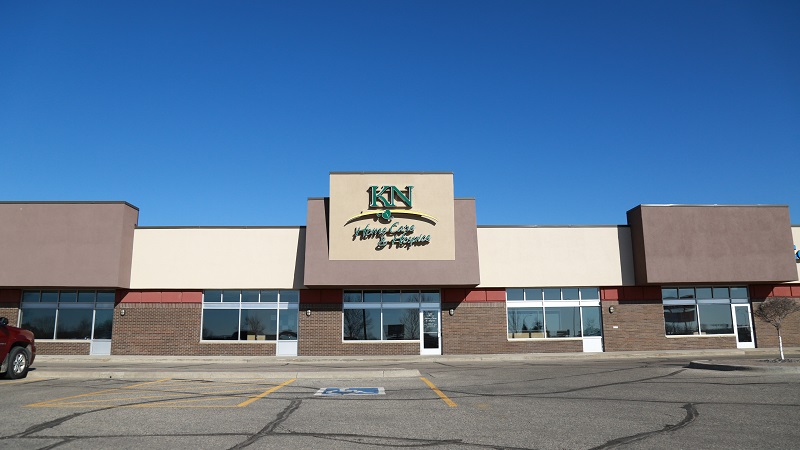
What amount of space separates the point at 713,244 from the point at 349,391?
21.3 metres

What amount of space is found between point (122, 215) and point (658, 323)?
81.2 ft

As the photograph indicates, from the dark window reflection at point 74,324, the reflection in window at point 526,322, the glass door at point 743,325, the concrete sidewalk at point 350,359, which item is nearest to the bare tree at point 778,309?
the concrete sidewalk at point 350,359

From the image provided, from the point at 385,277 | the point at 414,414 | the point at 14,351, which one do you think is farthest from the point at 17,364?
the point at 385,277

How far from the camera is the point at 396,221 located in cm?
2686

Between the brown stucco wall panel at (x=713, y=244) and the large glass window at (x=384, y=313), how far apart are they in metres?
9.88

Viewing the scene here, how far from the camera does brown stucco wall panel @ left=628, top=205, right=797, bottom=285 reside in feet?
89.0

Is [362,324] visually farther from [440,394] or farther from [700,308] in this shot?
[700,308]

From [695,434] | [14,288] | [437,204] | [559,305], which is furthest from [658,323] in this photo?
[14,288]

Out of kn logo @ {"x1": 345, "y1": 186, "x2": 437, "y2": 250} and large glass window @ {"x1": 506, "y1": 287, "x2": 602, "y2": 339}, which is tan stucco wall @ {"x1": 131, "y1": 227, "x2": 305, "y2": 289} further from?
large glass window @ {"x1": 506, "y1": 287, "x2": 602, "y2": 339}

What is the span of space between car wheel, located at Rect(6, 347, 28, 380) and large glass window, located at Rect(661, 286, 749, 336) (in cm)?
2534

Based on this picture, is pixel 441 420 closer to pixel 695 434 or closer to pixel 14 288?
pixel 695 434

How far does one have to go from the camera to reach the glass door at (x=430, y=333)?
27469mm

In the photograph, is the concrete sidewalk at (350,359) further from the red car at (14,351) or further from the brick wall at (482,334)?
the red car at (14,351)

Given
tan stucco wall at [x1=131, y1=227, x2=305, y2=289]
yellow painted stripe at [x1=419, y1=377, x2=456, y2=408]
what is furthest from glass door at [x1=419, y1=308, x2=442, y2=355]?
yellow painted stripe at [x1=419, y1=377, x2=456, y2=408]
